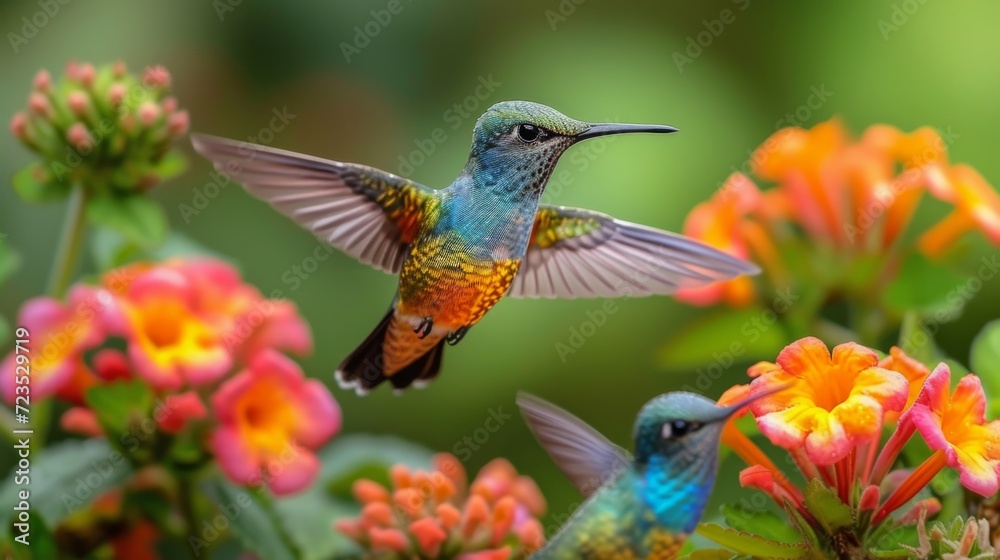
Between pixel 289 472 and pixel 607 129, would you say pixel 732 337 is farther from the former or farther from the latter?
pixel 607 129

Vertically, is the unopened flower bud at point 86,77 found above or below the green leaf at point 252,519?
above

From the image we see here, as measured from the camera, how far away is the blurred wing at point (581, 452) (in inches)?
28.6

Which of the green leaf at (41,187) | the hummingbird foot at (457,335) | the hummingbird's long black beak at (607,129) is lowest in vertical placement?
the green leaf at (41,187)

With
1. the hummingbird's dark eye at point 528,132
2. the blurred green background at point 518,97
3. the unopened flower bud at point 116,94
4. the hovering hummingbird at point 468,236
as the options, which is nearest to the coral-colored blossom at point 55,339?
the unopened flower bud at point 116,94

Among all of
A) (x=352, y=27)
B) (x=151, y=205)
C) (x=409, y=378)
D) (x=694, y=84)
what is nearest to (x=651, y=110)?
(x=694, y=84)

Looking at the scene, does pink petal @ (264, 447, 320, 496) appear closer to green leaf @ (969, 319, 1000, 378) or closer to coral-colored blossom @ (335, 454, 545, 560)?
coral-colored blossom @ (335, 454, 545, 560)

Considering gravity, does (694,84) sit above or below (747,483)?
above

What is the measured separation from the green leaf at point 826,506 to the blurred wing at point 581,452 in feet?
0.55

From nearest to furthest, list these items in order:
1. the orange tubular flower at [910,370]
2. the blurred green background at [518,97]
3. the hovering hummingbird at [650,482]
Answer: the hovering hummingbird at [650,482], the orange tubular flower at [910,370], the blurred green background at [518,97]

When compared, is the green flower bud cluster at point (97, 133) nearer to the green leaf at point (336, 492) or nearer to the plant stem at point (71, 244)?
the plant stem at point (71, 244)

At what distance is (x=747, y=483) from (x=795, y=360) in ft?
0.42

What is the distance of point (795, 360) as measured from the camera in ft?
2.50

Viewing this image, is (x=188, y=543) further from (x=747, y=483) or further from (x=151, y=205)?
(x=747, y=483)

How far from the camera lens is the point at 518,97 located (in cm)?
202
